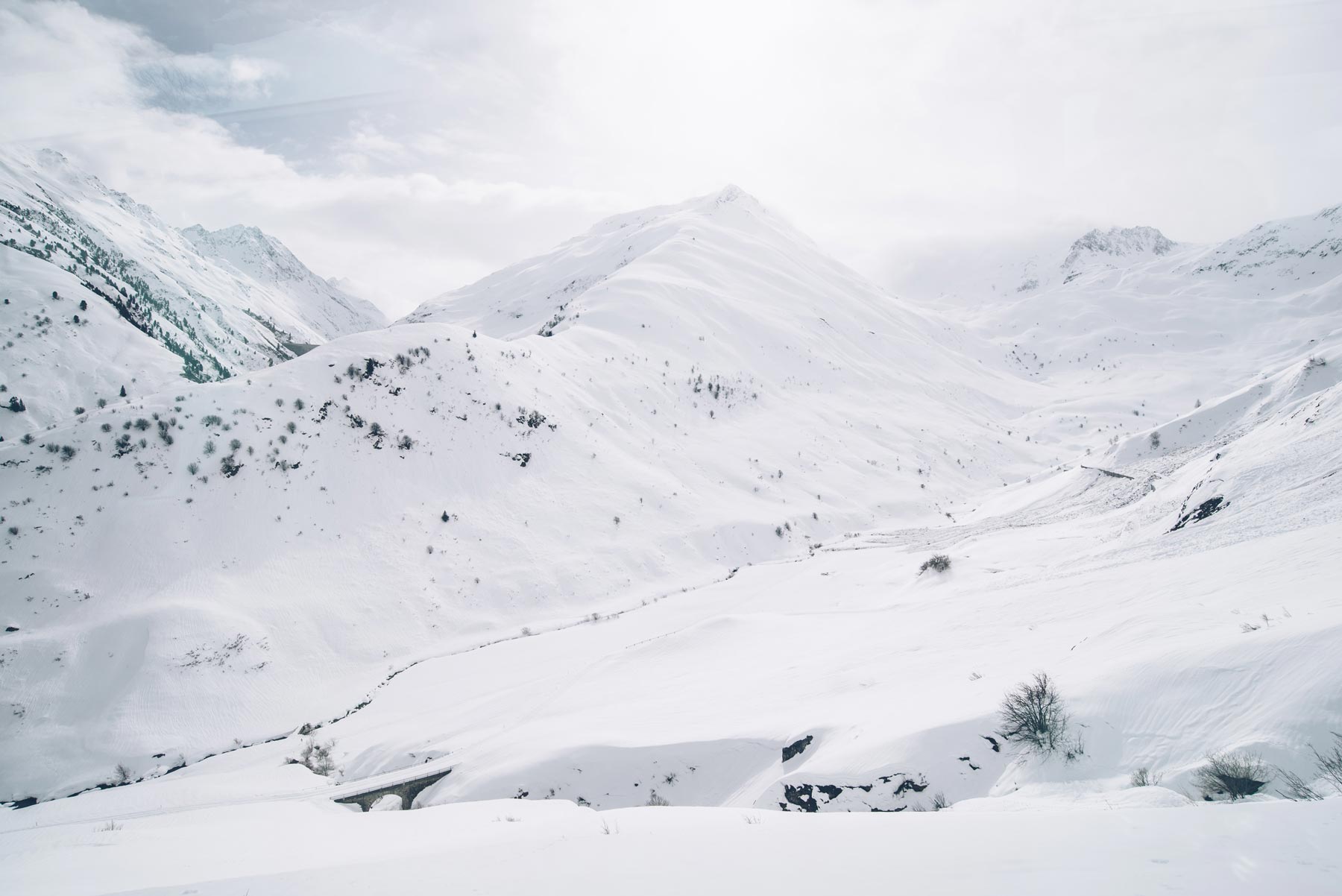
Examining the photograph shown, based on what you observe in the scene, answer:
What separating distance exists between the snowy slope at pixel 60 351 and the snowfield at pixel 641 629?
129ft

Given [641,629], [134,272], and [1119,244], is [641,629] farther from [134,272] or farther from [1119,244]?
[134,272]

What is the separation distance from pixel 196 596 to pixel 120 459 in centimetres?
826

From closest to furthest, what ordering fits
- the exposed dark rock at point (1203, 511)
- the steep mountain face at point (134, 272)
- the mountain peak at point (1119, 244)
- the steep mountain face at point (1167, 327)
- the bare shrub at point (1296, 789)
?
the bare shrub at point (1296, 789)
the exposed dark rock at point (1203, 511)
the steep mountain face at point (1167, 327)
the steep mountain face at point (134, 272)
the mountain peak at point (1119, 244)

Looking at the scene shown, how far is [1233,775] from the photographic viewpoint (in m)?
5.30

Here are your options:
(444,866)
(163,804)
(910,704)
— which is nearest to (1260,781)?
(910,704)

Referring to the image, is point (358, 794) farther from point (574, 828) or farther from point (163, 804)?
point (574, 828)

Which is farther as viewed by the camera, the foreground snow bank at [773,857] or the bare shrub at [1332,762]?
the bare shrub at [1332,762]

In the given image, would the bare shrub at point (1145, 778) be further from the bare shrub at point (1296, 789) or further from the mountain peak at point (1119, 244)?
the mountain peak at point (1119, 244)

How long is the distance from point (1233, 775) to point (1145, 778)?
775mm

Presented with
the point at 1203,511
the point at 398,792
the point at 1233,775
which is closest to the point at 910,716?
the point at 1233,775

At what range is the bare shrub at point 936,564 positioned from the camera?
18.9m

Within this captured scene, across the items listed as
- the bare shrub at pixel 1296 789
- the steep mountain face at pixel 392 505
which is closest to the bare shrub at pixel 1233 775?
the bare shrub at pixel 1296 789

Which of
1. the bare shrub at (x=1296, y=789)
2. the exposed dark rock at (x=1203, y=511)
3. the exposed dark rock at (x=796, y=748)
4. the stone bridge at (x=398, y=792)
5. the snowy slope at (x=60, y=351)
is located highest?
the snowy slope at (x=60, y=351)

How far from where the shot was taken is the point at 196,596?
21.2 m
